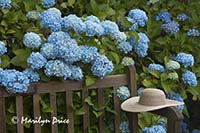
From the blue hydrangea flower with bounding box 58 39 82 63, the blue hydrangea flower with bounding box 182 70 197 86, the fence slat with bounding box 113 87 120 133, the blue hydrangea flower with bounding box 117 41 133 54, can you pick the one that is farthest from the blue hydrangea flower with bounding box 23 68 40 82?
the blue hydrangea flower with bounding box 182 70 197 86

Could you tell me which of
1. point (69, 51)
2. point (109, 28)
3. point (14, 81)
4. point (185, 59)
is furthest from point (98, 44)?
point (185, 59)

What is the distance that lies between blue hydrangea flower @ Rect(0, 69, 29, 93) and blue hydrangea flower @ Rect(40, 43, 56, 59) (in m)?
0.11

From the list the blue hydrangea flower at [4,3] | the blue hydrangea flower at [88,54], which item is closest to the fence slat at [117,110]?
the blue hydrangea flower at [88,54]

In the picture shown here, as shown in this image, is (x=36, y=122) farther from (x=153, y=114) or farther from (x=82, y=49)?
(x=153, y=114)

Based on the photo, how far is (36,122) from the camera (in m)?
1.91

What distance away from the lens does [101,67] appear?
1.94m

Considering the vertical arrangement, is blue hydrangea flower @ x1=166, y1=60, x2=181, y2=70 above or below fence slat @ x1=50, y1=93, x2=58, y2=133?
above

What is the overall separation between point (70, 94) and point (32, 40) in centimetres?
26

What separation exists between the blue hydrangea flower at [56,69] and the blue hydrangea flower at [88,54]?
0.28ft

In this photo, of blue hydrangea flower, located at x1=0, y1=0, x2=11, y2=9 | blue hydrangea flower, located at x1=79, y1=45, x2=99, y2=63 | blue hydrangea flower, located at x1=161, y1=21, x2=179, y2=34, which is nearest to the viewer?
blue hydrangea flower, located at x1=79, y1=45, x2=99, y2=63

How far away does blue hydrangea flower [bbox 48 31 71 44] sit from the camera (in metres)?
1.90

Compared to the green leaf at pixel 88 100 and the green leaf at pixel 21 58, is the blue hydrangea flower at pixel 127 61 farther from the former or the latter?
the green leaf at pixel 21 58

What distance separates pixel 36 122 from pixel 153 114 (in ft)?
1.85

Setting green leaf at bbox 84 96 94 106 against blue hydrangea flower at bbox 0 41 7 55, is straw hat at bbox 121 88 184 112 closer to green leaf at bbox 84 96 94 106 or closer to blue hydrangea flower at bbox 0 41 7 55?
green leaf at bbox 84 96 94 106
